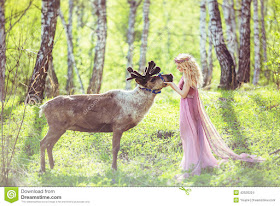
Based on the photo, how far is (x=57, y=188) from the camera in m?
6.01

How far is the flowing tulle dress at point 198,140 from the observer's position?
650 centimetres

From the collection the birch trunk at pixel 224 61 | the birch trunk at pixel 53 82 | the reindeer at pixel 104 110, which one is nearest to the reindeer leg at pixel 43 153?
the reindeer at pixel 104 110

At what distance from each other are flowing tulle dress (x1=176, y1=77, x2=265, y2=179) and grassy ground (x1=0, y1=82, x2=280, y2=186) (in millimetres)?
174

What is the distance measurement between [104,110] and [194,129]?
166cm

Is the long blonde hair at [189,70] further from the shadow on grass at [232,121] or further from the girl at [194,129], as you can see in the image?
the shadow on grass at [232,121]

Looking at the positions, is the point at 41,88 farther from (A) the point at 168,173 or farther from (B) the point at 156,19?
(B) the point at 156,19

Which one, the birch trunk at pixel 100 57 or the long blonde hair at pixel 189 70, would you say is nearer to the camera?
the long blonde hair at pixel 189 70

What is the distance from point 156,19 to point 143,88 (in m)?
18.8

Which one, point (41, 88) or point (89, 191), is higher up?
point (41, 88)

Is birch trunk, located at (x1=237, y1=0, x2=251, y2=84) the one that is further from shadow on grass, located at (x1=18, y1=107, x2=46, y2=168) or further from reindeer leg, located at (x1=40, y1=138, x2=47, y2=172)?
reindeer leg, located at (x1=40, y1=138, x2=47, y2=172)

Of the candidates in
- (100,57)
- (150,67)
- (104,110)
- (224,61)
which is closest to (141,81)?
(150,67)

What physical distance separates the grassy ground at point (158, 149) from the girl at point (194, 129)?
21 cm

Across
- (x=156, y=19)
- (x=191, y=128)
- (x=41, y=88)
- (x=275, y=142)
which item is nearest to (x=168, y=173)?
(x=191, y=128)

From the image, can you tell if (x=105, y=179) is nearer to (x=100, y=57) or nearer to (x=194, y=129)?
(x=194, y=129)
